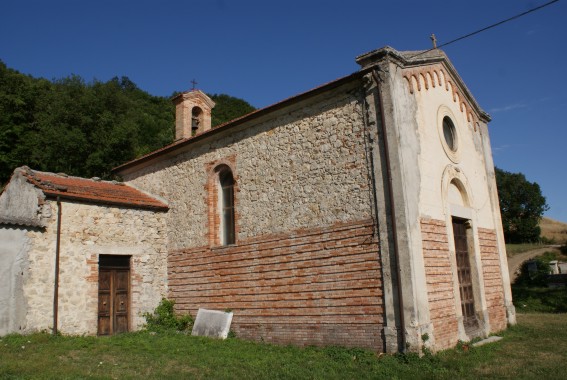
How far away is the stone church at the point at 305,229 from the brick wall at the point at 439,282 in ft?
0.14

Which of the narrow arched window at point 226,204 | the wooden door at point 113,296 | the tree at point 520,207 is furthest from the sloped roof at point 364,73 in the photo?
the tree at point 520,207

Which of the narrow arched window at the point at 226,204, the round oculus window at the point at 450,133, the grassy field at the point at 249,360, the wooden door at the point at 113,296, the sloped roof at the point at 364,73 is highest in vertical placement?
the sloped roof at the point at 364,73

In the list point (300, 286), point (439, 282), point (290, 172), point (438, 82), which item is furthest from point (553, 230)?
point (300, 286)

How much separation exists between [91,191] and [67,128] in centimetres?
1720

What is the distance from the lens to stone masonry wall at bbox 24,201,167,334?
10.4m

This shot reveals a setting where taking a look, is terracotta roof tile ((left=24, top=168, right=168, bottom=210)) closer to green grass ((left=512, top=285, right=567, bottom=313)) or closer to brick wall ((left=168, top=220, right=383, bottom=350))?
brick wall ((left=168, top=220, right=383, bottom=350))

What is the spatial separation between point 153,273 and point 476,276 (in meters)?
8.57

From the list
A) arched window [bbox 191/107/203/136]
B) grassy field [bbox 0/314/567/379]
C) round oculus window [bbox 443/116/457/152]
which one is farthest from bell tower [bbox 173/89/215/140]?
round oculus window [bbox 443/116/457/152]

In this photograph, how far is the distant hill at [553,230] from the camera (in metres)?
53.4

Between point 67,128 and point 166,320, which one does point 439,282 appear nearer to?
point 166,320

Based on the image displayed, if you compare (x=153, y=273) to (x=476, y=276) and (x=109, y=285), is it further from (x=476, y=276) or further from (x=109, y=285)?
(x=476, y=276)

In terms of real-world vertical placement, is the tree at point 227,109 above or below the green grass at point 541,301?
above

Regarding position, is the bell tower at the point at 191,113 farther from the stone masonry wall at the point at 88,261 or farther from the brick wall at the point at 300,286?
the brick wall at the point at 300,286

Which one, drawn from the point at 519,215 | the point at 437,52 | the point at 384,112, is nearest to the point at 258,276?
the point at 384,112
